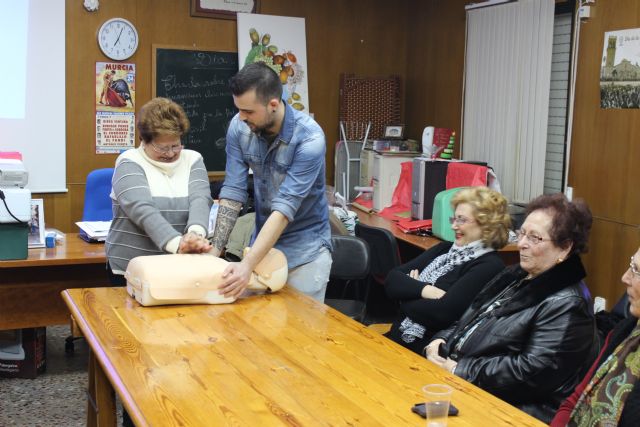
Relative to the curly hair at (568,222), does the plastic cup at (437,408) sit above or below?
below

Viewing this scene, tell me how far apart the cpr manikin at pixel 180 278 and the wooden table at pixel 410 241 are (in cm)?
Result: 191

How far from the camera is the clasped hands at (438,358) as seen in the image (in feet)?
8.49

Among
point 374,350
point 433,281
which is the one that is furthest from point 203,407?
point 433,281

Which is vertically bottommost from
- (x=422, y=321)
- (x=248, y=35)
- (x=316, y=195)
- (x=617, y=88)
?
(x=422, y=321)

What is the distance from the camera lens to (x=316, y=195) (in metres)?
2.86

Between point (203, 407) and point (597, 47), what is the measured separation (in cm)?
368

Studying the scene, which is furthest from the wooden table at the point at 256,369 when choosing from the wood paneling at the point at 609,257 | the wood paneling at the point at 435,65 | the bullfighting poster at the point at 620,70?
the wood paneling at the point at 435,65

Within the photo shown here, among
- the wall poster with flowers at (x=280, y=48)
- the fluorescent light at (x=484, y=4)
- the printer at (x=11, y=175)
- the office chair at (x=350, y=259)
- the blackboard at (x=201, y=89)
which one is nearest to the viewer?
the printer at (x=11, y=175)

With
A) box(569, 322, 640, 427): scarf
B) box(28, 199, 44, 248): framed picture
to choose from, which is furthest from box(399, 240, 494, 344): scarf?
box(28, 199, 44, 248): framed picture

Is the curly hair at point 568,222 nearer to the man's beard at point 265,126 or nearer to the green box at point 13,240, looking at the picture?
the man's beard at point 265,126

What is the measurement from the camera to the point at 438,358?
8.85ft

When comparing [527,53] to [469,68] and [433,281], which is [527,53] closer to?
[469,68]

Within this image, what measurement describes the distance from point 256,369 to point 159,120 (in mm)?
1218

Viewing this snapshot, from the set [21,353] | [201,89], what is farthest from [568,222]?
[201,89]
